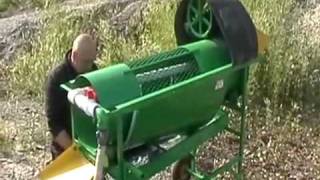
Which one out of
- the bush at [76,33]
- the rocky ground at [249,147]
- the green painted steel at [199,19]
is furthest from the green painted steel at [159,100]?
the bush at [76,33]

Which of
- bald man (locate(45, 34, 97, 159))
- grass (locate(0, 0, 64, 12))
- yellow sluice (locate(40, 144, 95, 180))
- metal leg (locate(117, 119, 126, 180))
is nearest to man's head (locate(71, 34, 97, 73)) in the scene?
bald man (locate(45, 34, 97, 159))

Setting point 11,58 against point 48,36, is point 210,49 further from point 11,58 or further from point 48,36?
point 11,58

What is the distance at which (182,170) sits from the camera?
518 cm

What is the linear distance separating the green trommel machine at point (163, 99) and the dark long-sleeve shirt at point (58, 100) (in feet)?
1.86

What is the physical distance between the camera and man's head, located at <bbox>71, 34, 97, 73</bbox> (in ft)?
15.9

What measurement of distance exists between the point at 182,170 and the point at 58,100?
0.93 metres

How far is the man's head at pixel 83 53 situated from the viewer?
4.85 m

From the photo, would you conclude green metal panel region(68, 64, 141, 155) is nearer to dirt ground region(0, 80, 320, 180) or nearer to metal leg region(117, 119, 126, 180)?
metal leg region(117, 119, 126, 180)

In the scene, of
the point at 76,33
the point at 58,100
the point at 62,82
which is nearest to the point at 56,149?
the point at 58,100

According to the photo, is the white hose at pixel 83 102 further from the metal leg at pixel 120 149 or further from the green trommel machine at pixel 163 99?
the metal leg at pixel 120 149

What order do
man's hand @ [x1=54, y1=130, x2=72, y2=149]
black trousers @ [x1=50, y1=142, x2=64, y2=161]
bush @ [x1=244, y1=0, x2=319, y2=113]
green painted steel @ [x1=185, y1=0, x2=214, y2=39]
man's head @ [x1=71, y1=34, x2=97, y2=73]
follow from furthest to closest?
bush @ [x1=244, y1=0, x2=319, y2=113]
black trousers @ [x1=50, y1=142, x2=64, y2=161]
man's hand @ [x1=54, y1=130, x2=72, y2=149]
man's head @ [x1=71, y1=34, x2=97, y2=73]
green painted steel @ [x1=185, y1=0, x2=214, y2=39]

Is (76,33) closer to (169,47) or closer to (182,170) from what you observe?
(169,47)

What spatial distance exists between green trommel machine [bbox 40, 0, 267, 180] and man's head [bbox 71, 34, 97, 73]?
0.58 metres

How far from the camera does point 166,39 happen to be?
6.83 metres
